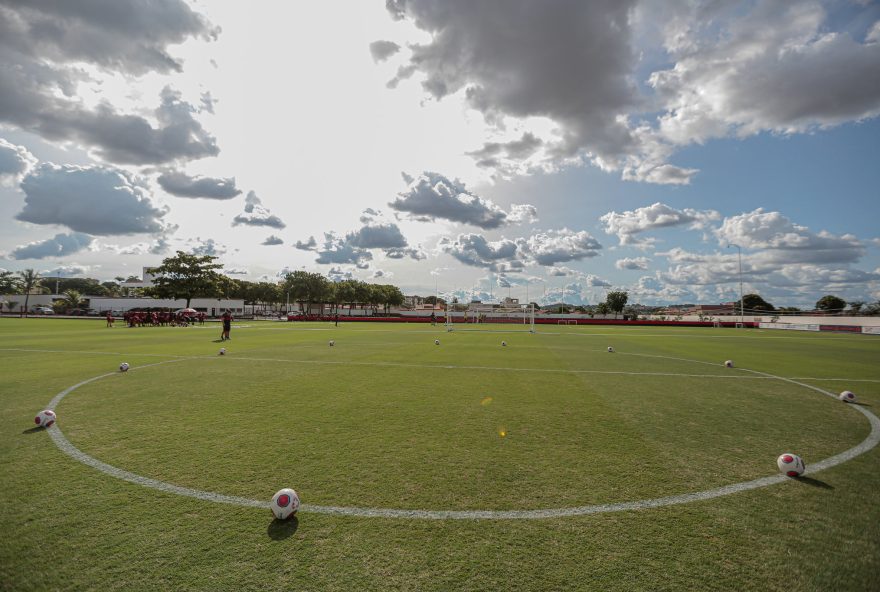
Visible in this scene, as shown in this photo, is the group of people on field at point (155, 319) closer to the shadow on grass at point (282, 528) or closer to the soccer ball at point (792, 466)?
the shadow on grass at point (282, 528)

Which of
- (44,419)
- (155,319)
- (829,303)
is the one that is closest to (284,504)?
(44,419)

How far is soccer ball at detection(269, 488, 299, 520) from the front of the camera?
3.90 meters

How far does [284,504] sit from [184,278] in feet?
258

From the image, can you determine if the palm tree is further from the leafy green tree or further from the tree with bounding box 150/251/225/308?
the tree with bounding box 150/251/225/308

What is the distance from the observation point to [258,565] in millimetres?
3268

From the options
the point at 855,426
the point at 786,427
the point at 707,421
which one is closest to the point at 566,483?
the point at 707,421

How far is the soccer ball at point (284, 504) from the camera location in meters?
3.90

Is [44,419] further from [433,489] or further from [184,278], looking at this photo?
[184,278]

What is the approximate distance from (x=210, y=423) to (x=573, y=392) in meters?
8.18

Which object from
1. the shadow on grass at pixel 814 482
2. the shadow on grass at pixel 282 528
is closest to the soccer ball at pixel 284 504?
the shadow on grass at pixel 282 528

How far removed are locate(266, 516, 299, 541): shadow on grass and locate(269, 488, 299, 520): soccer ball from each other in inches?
2.1

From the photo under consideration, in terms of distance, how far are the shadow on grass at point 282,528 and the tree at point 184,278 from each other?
255 feet

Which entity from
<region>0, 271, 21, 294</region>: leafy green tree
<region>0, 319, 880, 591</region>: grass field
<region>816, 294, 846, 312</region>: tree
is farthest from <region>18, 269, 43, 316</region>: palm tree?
<region>816, 294, 846, 312</region>: tree

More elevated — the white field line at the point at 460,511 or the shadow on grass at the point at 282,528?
the white field line at the point at 460,511
